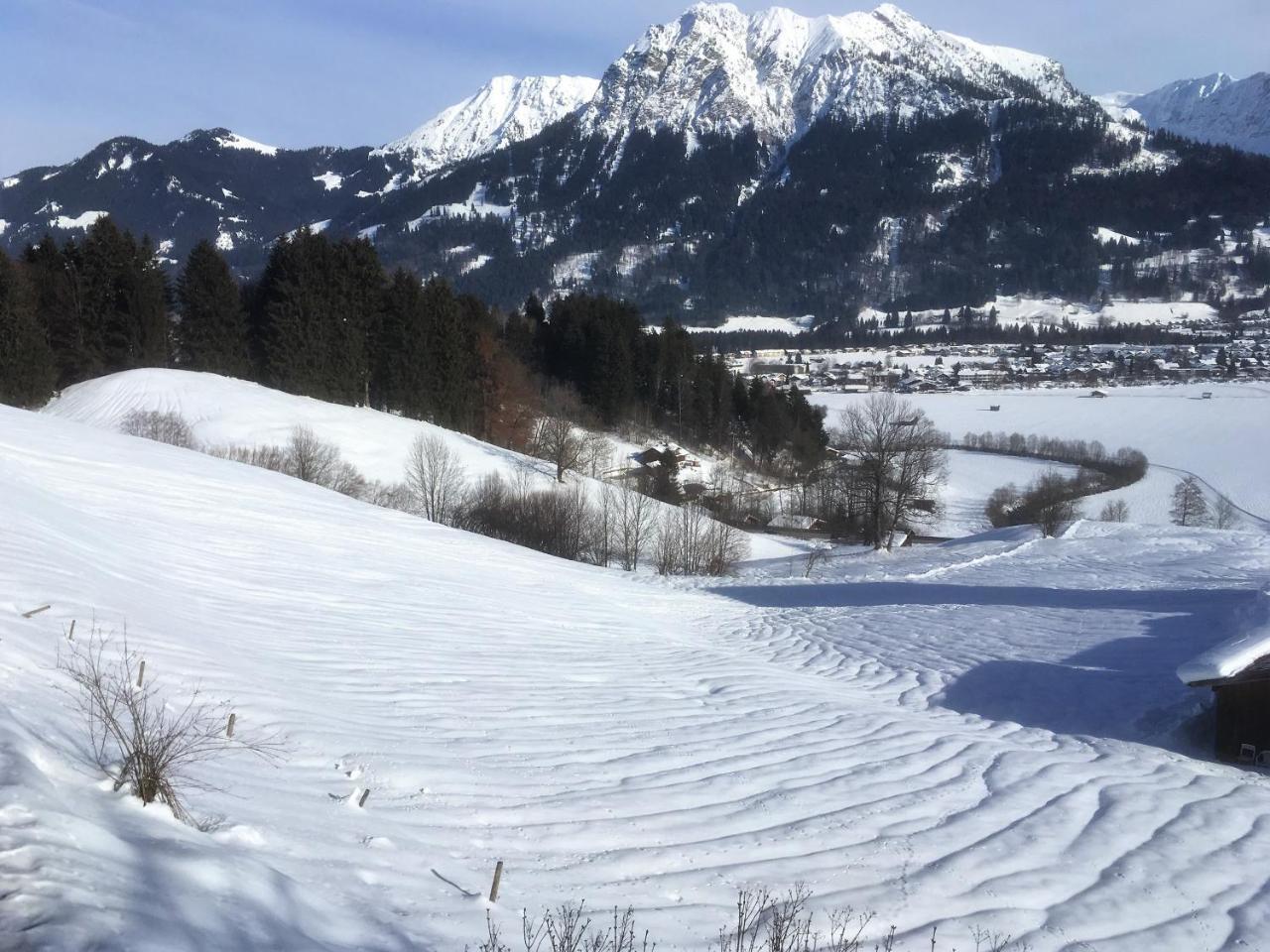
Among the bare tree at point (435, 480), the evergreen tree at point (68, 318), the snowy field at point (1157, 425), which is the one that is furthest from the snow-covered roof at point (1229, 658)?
the snowy field at point (1157, 425)

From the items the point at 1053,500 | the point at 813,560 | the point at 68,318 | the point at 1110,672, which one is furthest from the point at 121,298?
the point at 1053,500

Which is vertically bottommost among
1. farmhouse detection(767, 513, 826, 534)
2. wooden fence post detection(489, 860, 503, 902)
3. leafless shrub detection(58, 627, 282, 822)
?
farmhouse detection(767, 513, 826, 534)

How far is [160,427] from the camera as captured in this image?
97.0ft

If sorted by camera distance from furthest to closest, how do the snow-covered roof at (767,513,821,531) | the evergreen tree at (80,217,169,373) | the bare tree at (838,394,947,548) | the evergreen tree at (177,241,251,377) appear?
1. the snow-covered roof at (767,513,821,531)
2. the evergreen tree at (177,241,251,377)
3. the evergreen tree at (80,217,169,373)
4. the bare tree at (838,394,947,548)

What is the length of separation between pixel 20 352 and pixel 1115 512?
53472mm

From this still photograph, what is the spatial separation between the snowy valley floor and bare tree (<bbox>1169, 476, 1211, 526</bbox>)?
40533 mm

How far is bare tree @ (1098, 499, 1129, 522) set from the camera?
1978 inches

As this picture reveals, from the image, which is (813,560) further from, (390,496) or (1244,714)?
(1244,714)

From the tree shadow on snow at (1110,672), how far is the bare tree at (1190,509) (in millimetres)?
36671

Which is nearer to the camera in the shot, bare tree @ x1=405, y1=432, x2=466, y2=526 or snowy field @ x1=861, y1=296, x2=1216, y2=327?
bare tree @ x1=405, y1=432, x2=466, y2=526

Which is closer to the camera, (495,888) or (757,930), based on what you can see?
(757,930)

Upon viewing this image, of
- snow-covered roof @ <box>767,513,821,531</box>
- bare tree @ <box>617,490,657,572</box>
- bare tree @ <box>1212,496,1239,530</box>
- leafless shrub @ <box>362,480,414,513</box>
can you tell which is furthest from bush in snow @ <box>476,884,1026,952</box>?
bare tree @ <box>1212,496,1239,530</box>

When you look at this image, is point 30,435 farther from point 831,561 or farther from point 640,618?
point 831,561

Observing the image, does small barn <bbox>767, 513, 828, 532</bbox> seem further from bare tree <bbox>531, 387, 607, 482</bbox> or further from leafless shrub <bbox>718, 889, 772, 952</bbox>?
leafless shrub <bbox>718, 889, 772, 952</bbox>
